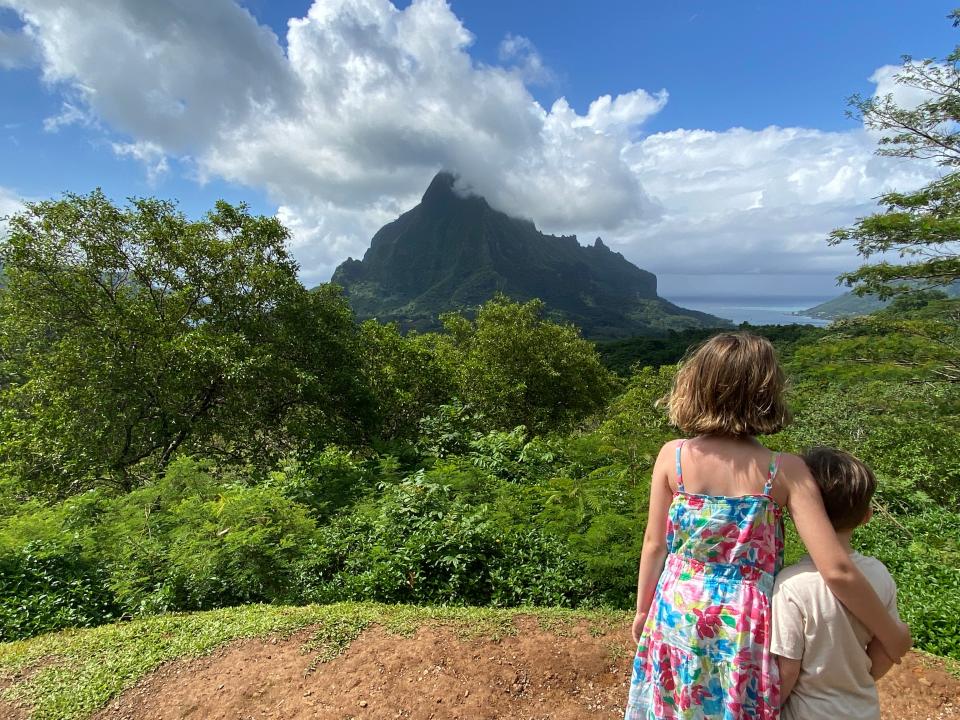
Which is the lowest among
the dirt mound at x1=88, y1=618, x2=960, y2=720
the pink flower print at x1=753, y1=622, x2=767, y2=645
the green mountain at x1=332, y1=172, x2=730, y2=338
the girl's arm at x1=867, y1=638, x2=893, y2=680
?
the dirt mound at x1=88, y1=618, x2=960, y2=720

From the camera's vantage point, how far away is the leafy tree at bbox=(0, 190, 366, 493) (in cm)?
858

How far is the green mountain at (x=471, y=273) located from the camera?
460 ft

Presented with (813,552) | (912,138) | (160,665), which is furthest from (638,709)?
(912,138)

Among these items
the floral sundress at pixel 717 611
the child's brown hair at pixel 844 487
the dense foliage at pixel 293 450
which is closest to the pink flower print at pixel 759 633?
the floral sundress at pixel 717 611

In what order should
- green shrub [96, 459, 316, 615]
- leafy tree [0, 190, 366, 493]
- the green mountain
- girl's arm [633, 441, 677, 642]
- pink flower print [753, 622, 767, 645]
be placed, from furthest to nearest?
the green mountain, leafy tree [0, 190, 366, 493], green shrub [96, 459, 316, 615], girl's arm [633, 441, 677, 642], pink flower print [753, 622, 767, 645]

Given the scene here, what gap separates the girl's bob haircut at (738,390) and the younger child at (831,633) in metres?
0.22

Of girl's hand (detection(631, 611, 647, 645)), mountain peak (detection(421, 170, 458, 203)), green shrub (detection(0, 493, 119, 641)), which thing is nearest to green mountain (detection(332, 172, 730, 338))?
mountain peak (detection(421, 170, 458, 203))

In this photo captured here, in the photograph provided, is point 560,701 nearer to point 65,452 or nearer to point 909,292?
point 65,452

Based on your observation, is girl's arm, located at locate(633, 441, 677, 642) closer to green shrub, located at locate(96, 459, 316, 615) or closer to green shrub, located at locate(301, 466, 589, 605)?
green shrub, located at locate(301, 466, 589, 605)

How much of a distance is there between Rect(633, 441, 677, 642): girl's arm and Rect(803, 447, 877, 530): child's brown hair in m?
0.42

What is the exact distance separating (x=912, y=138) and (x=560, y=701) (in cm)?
1239

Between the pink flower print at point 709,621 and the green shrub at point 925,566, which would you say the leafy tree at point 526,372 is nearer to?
the green shrub at point 925,566

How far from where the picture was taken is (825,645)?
4.52ft

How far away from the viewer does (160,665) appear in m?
3.61
